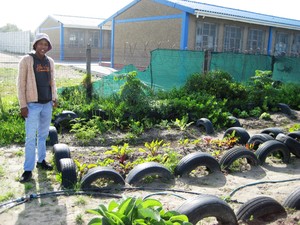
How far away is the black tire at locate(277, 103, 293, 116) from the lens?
1034 centimetres

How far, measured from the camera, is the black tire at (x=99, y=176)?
4477 mm

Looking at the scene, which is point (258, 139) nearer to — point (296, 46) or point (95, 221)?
point (95, 221)

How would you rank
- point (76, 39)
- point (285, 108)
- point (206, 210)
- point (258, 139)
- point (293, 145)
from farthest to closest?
point (76, 39) → point (285, 108) → point (258, 139) → point (293, 145) → point (206, 210)

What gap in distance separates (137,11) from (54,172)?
1829 centimetres

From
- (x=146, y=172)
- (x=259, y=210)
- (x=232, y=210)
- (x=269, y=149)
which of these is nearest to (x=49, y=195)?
(x=146, y=172)

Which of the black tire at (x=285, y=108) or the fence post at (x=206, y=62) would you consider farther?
the fence post at (x=206, y=62)

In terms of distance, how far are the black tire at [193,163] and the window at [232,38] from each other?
1661 cm

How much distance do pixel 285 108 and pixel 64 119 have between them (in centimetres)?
661

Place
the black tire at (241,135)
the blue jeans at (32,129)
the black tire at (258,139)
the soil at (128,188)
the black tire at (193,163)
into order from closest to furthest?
the soil at (128,188) → the blue jeans at (32,129) → the black tire at (193,163) → the black tire at (258,139) → the black tire at (241,135)

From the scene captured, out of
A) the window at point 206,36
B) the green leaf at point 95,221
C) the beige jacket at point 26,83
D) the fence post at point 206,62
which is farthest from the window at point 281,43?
the green leaf at point 95,221

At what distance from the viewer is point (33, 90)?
472 cm

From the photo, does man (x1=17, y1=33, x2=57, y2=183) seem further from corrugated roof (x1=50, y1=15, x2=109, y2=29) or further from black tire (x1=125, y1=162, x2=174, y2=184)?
corrugated roof (x1=50, y1=15, x2=109, y2=29)

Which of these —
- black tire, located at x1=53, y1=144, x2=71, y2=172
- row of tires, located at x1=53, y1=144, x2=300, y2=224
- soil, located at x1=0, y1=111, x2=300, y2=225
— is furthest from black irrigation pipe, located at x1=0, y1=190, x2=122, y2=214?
black tire, located at x1=53, y1=144, x2=71, y2=172

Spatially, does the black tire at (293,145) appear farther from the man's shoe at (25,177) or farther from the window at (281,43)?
the window at (281,43)
